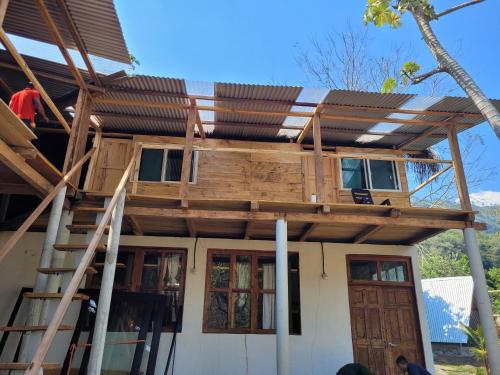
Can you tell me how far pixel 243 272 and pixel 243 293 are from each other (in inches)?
18.3

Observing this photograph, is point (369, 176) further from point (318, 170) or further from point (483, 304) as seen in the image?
point (483, 304)

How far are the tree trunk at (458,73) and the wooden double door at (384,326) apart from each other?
4439mm

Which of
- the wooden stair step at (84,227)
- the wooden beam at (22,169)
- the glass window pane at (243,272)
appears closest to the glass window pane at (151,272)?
the glass window pane at (243,272)

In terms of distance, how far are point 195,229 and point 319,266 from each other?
300cm

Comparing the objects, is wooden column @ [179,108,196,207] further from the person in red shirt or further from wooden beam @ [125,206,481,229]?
the person in red shirt

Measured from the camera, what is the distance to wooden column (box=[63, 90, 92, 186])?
613 centimetres

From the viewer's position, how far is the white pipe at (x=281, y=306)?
18.7 ft

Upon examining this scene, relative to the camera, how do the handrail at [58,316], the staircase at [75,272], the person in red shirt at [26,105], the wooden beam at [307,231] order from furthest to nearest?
1. the wooden beam at [307,231]
2. the person in red shirt at [26,105]
3. the staircase at [75,272]
4. the handrail at [58,316]

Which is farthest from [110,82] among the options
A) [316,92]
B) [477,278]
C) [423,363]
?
[423,363]

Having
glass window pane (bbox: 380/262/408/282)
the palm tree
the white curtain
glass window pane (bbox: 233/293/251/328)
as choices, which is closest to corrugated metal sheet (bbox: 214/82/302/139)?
the palm tree

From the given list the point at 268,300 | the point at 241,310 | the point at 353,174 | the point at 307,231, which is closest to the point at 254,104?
the point at 307,231

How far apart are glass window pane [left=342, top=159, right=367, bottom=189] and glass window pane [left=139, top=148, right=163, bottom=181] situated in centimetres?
474

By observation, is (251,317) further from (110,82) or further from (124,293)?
(110,82)

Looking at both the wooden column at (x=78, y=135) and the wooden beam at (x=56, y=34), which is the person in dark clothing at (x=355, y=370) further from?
the wooden beam at (x=56, y=34)
